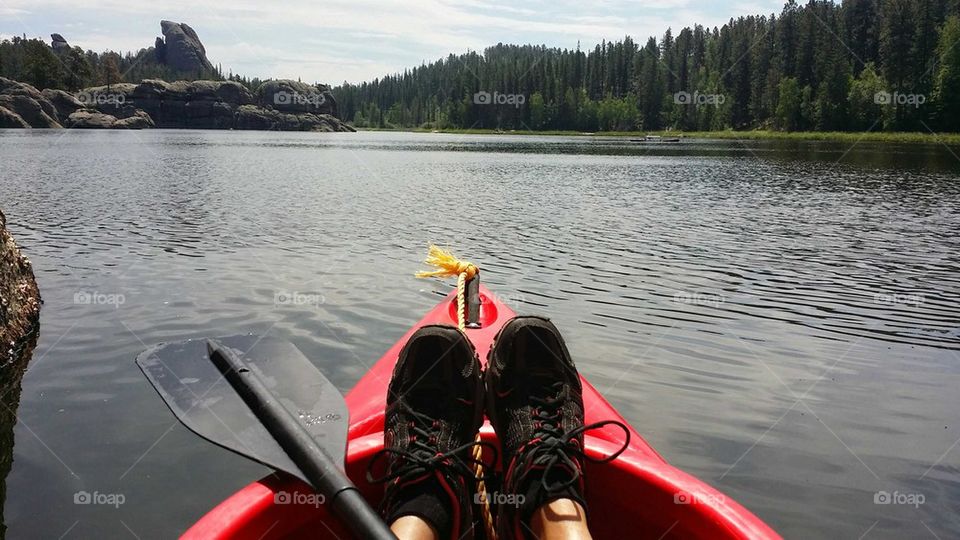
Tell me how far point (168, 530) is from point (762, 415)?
5.97m

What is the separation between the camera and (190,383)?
389 centimetres

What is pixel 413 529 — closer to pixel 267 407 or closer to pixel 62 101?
pixel 267 407

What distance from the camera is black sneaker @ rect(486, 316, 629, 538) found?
302cm

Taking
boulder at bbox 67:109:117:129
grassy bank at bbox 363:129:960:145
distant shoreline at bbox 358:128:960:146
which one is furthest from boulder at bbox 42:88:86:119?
grassy bank at bbox 363:129:960:145

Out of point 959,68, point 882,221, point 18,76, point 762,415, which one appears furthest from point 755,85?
point 18,76

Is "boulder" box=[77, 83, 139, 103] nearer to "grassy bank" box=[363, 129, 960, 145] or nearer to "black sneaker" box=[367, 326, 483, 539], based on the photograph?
"grassy bank" box=[363, 129, 960, 145]

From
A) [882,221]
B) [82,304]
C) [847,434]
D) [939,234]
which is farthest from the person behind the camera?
[882,221]

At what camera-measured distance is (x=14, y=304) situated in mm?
8719

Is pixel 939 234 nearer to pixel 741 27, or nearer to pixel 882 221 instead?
pixel 882 221

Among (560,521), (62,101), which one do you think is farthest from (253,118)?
(560,521)

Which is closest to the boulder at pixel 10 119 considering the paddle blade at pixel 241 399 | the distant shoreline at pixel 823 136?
the distant shoreline at pixel 823 136

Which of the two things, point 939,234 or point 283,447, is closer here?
point 283,447

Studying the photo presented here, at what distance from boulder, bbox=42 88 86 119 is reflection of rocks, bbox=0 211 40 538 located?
130 meters

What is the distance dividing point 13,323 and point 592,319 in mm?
8251
